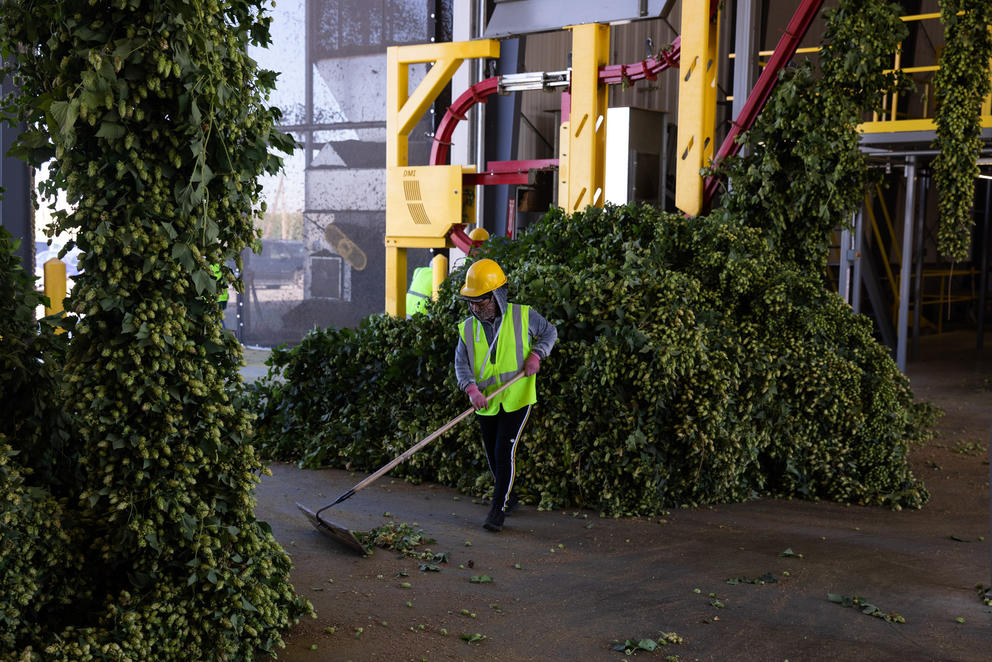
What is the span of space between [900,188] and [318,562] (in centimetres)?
1933

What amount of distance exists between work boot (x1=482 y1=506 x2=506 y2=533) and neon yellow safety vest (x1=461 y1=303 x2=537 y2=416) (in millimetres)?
699

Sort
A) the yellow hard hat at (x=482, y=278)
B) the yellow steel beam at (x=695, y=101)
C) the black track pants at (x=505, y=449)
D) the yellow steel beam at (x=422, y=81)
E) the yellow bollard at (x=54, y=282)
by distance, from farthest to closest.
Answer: the yellow steel beam at (x=422, y=81) → the yellow bollard at (x=54, y=282) → the yellow steel beam at (x=695, y=101) → the black track pants at (x=505, y=449) → the yellow hard hat at (x=482, y=278)

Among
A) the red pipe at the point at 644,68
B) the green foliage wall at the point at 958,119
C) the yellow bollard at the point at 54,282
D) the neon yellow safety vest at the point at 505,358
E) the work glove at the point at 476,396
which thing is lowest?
the work glove at the point at 476,396

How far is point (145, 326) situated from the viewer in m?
4.02

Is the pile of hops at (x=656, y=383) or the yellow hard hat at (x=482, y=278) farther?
the pile of hops at (x=656, y=383)

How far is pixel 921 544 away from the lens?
6.82 meters

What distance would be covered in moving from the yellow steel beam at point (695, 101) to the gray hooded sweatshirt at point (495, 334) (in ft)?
10.1

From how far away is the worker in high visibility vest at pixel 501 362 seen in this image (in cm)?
683

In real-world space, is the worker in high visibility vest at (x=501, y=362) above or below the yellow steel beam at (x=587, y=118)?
below

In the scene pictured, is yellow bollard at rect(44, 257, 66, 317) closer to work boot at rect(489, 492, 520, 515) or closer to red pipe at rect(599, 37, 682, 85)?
work boot at rect(489, 492, 520, 515)

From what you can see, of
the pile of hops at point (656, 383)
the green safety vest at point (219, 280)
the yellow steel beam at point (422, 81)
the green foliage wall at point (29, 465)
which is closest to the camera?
the green foliage wall at point (29, 465)

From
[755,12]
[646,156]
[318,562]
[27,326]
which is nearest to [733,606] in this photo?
[318,562]

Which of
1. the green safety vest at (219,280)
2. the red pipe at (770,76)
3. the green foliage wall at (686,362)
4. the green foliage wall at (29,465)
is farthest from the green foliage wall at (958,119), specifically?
the green foliage wall at (29,465)

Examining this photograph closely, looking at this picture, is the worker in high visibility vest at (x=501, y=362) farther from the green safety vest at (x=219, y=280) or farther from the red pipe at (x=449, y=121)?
the red pipe at (x=449, y=121)
